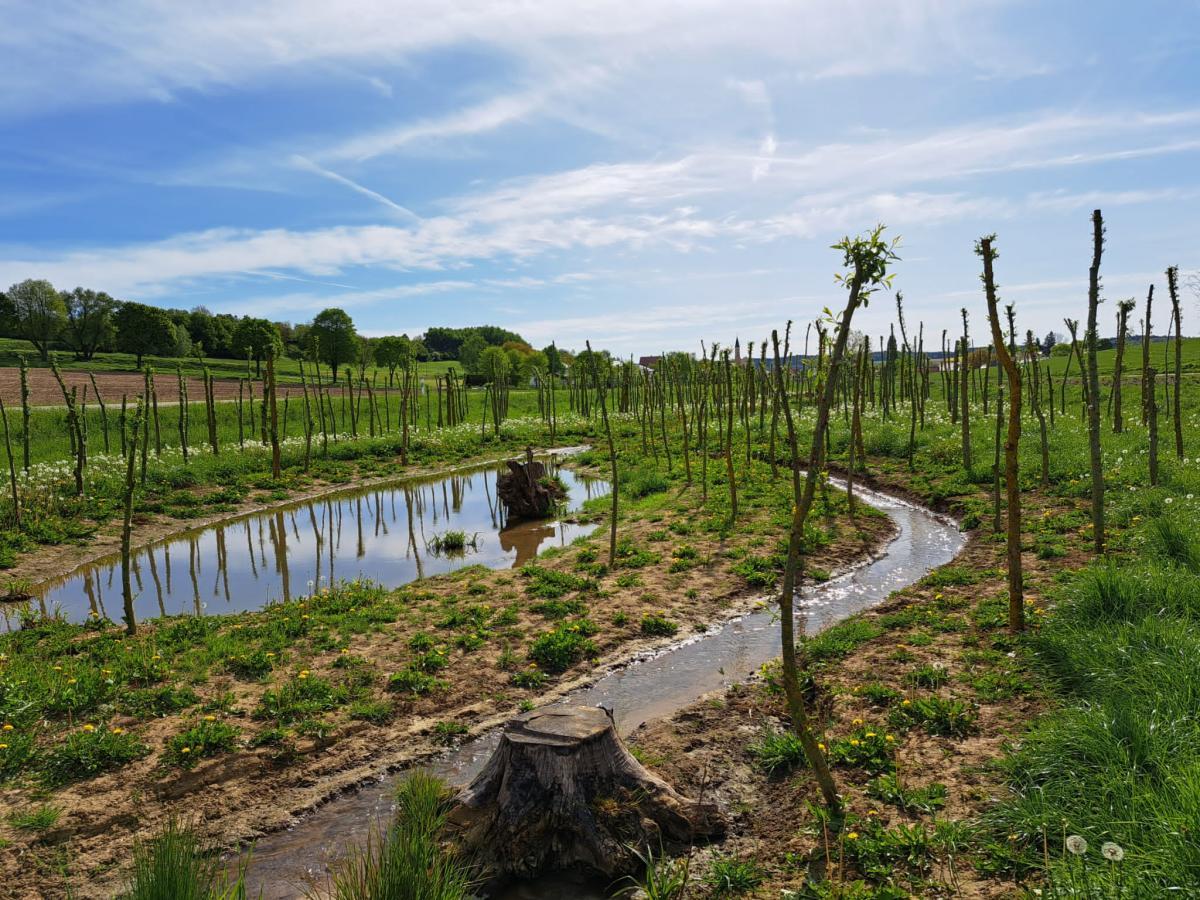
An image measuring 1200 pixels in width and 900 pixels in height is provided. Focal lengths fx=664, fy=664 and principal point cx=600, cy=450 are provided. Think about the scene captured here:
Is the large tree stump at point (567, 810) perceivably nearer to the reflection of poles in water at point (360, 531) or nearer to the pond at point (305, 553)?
the pond at point (305, 553)

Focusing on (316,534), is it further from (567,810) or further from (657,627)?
(567,810)

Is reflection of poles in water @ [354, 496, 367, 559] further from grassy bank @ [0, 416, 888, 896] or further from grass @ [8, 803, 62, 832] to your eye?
grass @ [8, 803, 62, 832]

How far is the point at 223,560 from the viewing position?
15.3 m

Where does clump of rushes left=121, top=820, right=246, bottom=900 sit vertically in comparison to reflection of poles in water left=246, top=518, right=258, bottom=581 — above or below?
above

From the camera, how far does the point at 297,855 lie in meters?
5.42

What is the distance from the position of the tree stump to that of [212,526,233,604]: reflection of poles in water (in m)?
6.89

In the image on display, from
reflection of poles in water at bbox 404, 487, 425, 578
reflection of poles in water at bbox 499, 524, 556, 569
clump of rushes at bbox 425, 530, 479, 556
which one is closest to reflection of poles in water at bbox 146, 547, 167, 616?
reflection of poles in water at bbox 404, 487, 425, 578

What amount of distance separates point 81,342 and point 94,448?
5513 cm

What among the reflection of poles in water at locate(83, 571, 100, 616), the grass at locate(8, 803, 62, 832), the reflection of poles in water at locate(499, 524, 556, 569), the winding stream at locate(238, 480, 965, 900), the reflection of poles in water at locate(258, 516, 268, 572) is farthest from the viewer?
the reflection of poles in water at locate(258, 516, 268, 572)

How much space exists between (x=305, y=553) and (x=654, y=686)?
1062cm

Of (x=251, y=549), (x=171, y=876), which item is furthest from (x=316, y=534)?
(x=171, y=876)

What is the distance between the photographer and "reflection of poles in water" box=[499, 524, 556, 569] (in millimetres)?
15095

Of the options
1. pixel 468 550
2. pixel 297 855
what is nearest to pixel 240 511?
pixel 468 550

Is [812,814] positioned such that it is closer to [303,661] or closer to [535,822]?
[535,822]
